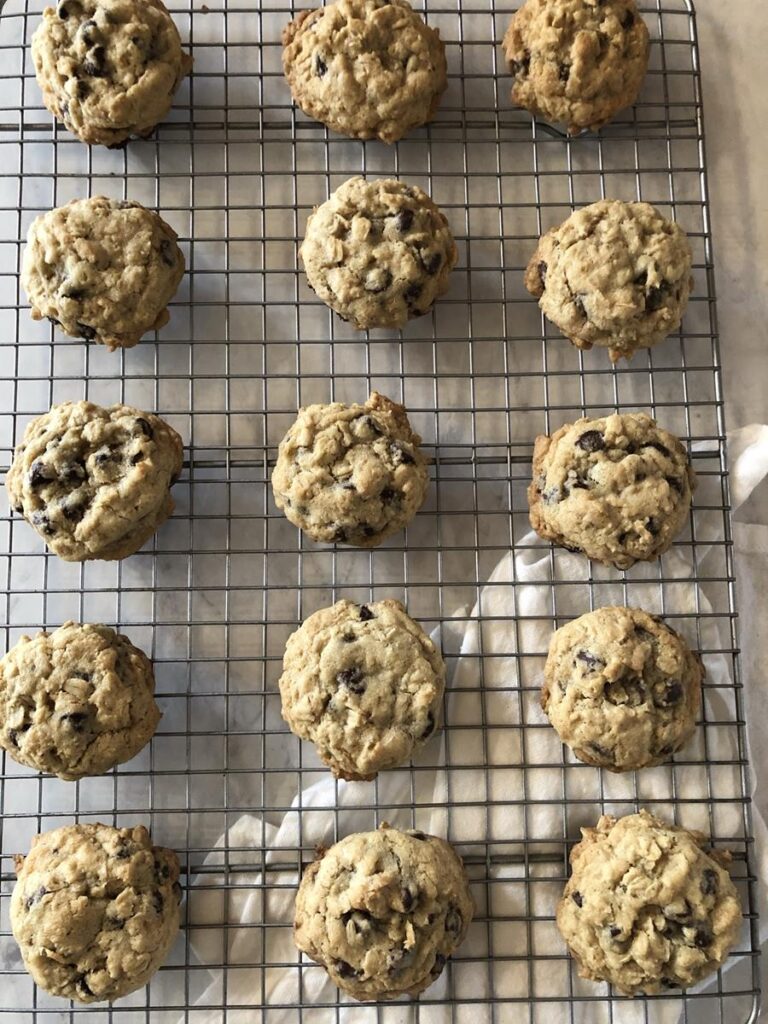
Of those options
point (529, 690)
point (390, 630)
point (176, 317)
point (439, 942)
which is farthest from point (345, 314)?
point (439, 942)

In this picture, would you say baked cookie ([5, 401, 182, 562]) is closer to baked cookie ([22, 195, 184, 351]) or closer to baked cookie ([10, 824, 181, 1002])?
baked cookie ([22, 195, 184, 351])

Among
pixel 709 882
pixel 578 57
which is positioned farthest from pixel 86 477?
pixel 709 882

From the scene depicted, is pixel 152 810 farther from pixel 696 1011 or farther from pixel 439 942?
pixel 696 1011

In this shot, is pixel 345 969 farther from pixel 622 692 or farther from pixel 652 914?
pixel 622 692

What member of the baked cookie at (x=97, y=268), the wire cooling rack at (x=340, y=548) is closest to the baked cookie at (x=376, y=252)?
the wire cooling rack at (x=340, y=548)

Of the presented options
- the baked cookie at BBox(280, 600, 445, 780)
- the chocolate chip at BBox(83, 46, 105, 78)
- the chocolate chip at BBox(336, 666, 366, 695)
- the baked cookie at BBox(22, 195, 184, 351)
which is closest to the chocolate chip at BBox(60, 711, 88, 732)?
the baked cookie at BBox(280, 600, 445, 780)

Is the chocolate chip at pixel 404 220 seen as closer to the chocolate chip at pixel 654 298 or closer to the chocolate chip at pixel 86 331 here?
the chocolate chip at pixel 654 298
